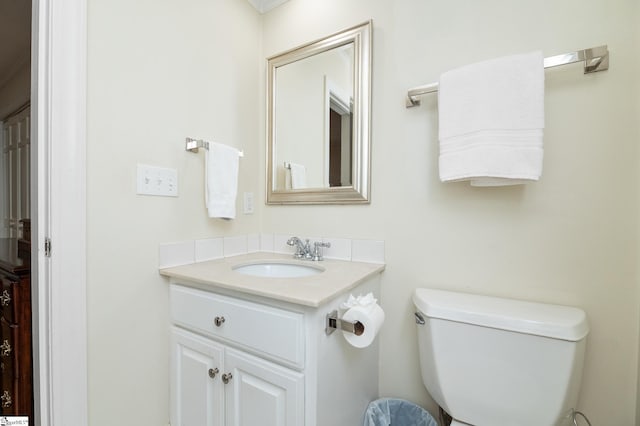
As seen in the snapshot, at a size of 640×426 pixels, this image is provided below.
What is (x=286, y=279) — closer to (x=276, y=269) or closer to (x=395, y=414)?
(x=276, y=269)

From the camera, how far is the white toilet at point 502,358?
753 millimetres

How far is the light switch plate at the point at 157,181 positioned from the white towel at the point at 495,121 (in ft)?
3.50

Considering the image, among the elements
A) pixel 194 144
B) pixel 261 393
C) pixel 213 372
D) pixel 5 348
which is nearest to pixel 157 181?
pixel 194 144

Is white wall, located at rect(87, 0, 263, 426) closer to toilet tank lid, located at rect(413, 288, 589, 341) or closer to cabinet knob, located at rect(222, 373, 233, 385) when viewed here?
cabinet knob, located at rect(222, 373, 233, 385)

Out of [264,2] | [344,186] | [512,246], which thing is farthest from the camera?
[264,2]

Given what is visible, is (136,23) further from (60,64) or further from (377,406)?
(377,406)

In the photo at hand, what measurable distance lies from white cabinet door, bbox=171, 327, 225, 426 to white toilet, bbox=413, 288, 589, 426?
0.74 m

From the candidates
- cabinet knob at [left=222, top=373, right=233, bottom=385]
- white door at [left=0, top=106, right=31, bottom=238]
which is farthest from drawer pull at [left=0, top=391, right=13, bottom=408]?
white door at [left=0, top=106, right=31, bottom=238]

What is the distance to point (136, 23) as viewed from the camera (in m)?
Answer: 1.00

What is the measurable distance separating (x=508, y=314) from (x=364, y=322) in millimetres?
453

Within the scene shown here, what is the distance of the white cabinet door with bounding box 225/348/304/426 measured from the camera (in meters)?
0.77

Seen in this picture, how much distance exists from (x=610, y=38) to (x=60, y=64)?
171 cm

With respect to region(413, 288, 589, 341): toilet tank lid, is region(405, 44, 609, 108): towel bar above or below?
above

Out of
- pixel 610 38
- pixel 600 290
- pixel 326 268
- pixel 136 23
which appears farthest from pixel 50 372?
pixel 610 38
